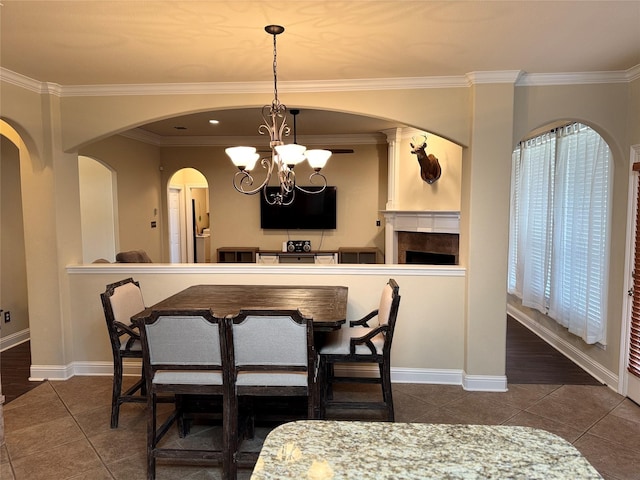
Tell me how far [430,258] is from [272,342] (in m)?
3.99

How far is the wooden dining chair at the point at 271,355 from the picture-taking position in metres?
2.29

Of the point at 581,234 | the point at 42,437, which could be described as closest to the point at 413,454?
the point at 42,437

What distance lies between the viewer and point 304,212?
7.11 m

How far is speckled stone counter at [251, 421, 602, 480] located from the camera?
995mm

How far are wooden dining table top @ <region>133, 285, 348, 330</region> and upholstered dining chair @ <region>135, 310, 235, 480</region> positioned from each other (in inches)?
12.7

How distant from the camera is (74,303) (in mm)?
3939

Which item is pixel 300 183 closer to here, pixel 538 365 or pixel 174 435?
pixel 538 365

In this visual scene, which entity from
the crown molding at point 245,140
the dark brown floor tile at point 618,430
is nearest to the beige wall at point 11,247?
the crown molding at point 245,140

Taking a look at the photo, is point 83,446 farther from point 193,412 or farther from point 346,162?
point 346,162

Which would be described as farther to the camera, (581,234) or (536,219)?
(536,219)

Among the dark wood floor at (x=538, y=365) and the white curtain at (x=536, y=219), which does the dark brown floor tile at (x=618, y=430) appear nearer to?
the dark wood floor at (x=538, y=365)

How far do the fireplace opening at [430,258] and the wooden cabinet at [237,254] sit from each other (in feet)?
8.38

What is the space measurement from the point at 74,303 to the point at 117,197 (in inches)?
92.1

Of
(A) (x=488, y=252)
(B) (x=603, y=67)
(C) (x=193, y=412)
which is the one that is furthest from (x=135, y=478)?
(B) (x=603, y=67)
